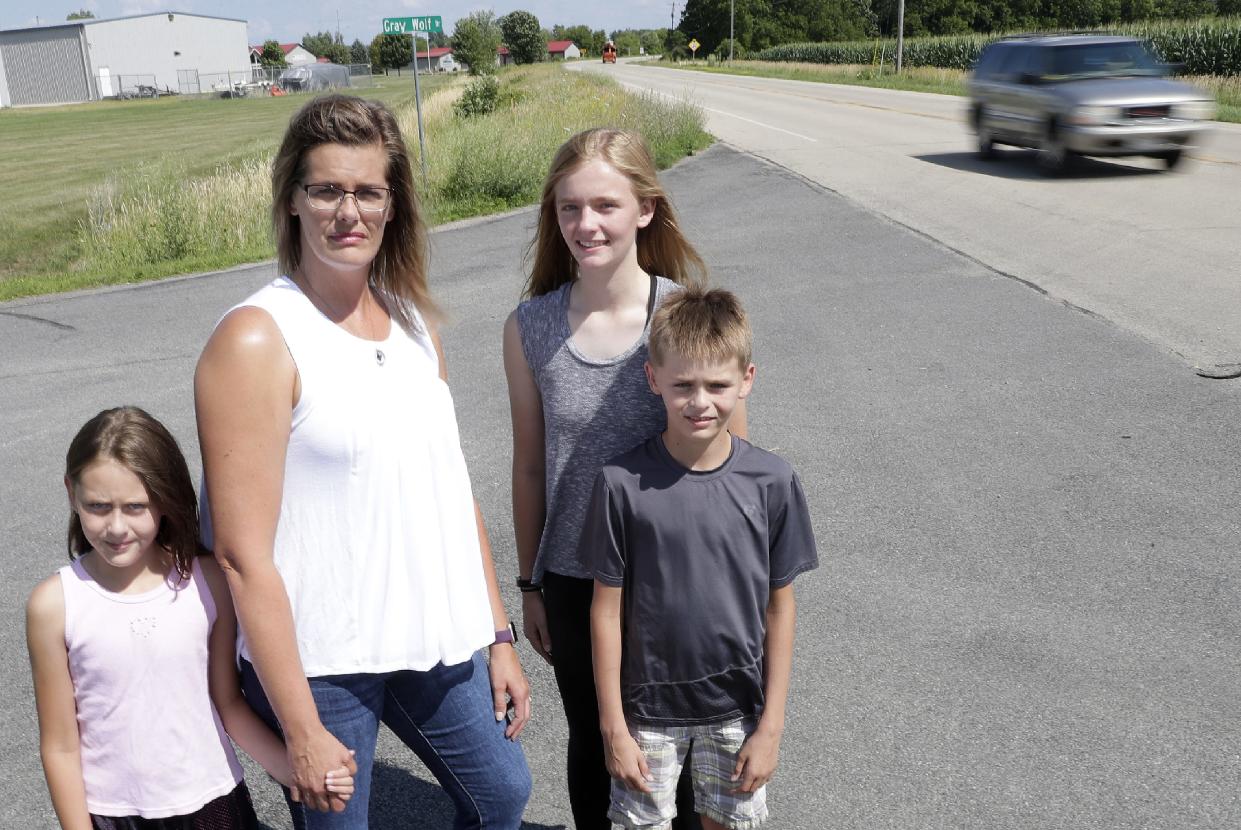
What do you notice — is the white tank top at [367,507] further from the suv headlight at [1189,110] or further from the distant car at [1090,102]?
the suv headlight at [1189,110]

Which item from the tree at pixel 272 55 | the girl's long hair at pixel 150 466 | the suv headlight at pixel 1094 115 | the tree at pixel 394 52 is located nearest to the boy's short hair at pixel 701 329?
the girl's long hair at pixel 150 466

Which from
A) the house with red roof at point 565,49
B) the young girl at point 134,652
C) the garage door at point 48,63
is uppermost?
the house with red roof at point 565,49

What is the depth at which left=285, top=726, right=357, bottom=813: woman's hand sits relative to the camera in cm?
191

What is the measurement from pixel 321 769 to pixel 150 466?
669 mm

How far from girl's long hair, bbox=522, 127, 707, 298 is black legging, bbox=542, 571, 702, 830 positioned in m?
0.74

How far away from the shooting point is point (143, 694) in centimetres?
204

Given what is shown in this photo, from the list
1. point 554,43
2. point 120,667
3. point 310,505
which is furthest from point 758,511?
point 554,43

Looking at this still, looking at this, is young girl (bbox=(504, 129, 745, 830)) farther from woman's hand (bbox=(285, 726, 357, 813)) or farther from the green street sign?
the green street sign

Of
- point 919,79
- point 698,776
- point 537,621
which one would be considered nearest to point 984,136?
point 537,621

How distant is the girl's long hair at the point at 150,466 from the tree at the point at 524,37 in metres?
112

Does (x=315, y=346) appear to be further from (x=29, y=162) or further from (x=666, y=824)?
(x=29, y=162)

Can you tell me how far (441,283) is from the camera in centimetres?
1045

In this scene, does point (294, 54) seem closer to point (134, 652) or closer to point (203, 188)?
point (203, 188)

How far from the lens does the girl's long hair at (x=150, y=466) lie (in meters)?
2.01
